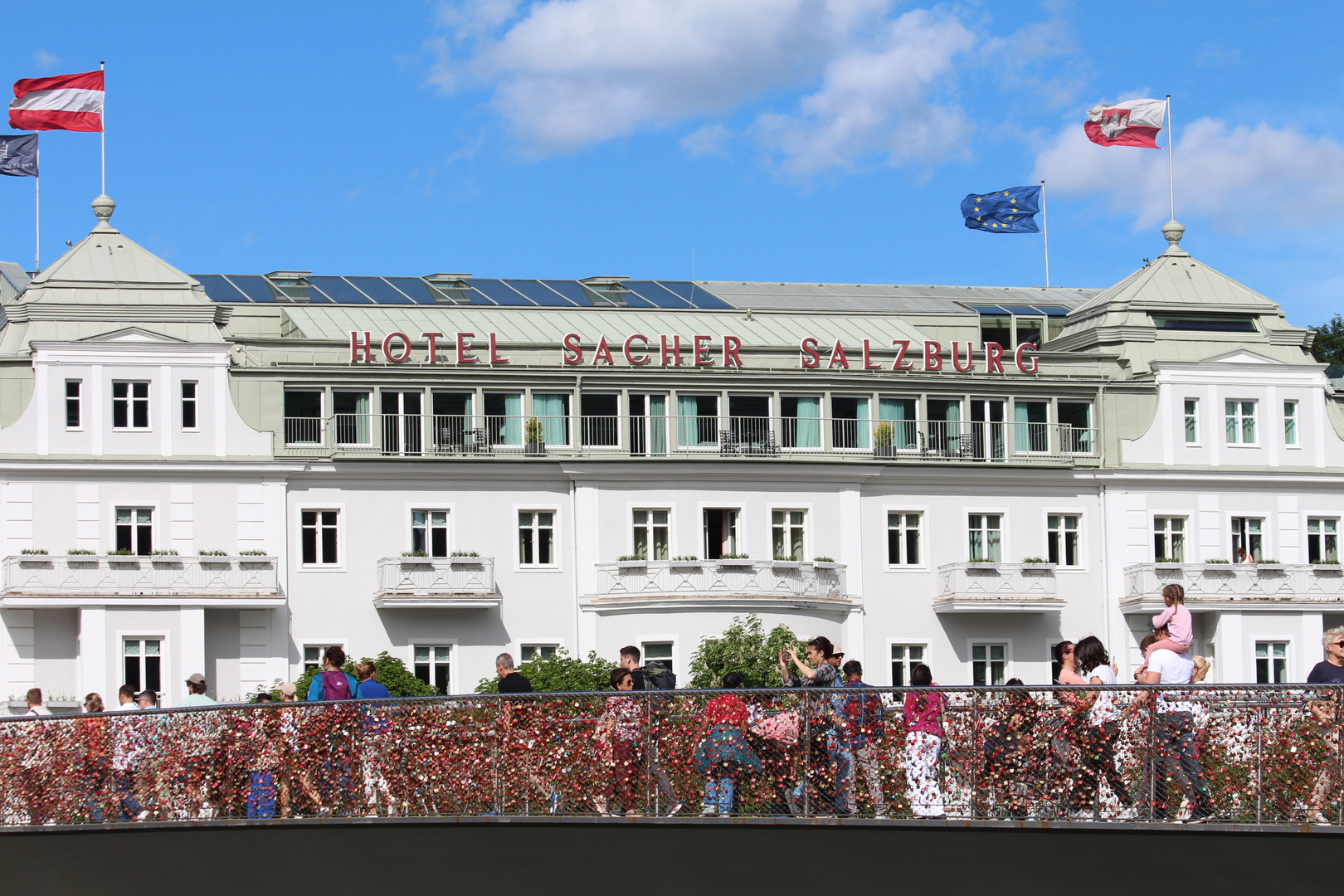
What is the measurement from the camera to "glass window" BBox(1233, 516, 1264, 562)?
66.9 metres

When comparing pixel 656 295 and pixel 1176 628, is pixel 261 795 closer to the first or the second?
pixel 1176 628

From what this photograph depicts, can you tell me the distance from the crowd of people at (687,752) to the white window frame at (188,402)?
3189 cm

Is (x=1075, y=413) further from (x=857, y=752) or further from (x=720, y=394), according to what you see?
(x=857, y=752)

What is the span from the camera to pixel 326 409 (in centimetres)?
6244

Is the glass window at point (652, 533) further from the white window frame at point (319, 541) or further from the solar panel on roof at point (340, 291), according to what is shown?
the solar panel on roof at point (340, 291)

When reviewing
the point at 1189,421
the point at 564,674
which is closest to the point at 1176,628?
the point at 564,674

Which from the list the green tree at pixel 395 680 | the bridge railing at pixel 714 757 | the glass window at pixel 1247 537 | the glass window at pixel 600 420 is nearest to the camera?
the bridge railing at pixel 714 757

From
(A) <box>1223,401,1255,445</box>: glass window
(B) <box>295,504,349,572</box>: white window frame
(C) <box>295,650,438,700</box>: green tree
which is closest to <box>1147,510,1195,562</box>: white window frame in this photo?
(A) <box>1223,401,1255,445</box>: glass window

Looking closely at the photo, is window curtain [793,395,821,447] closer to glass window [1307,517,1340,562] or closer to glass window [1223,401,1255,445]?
glass window [1223,401,1255,445]

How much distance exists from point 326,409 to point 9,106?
13215 millimetres

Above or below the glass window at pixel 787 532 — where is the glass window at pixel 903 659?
below

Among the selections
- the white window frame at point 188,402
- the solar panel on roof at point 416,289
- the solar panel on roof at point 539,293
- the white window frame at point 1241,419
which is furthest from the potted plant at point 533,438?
the white window frame at point 1241,419

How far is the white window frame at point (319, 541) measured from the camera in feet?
200

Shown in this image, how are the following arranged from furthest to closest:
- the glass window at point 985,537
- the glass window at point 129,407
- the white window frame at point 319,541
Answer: the glass window at point 985,537 → the glass window at point 129,407 → the white window frame at point 319,541
